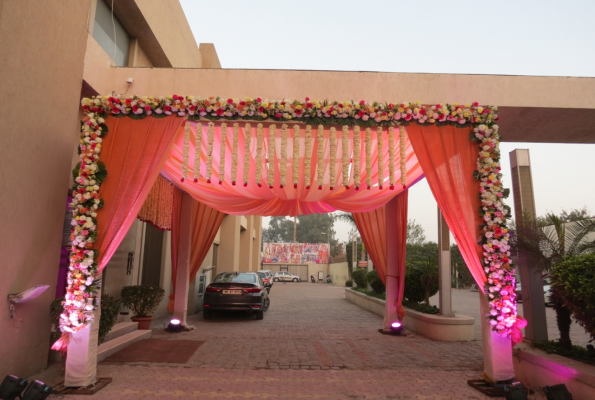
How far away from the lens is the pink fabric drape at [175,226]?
8875 millimetres

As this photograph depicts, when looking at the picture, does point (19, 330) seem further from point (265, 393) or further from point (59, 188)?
point (265, 393)

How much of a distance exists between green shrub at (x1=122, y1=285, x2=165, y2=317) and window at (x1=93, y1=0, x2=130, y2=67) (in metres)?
4.53

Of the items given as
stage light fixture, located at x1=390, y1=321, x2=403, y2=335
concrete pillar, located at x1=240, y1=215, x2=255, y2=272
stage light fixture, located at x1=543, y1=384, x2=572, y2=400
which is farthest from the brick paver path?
concrete pillar, located at x1=240, y1=215, x2=255, y2=272

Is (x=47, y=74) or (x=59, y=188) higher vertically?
(x=47, y=74)

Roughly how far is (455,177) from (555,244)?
1580mm

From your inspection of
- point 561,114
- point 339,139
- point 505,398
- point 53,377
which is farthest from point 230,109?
point 561,114

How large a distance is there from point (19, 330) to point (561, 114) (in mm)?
8282

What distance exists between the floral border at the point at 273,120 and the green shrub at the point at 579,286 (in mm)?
548

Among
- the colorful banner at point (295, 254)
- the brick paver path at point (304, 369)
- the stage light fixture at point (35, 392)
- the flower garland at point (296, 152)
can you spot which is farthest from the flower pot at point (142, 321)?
the colorful banner at point (295, 254)

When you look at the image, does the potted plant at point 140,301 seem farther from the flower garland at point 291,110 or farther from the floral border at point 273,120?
the flower garland at point 291,110

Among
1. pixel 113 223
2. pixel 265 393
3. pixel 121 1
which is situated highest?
pixel 121 1

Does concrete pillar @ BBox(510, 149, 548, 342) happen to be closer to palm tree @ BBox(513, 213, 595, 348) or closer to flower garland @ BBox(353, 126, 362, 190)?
palm tree @ BBox(513, 213, 595, 348)

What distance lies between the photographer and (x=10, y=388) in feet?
12.6

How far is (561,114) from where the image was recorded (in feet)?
21.0
